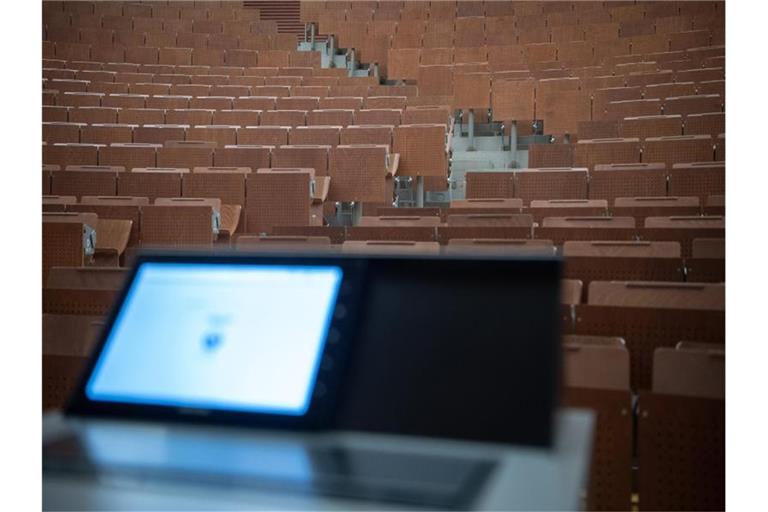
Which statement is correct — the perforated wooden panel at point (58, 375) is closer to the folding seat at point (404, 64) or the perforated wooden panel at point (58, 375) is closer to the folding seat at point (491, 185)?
the folding seat at point (491, 185)

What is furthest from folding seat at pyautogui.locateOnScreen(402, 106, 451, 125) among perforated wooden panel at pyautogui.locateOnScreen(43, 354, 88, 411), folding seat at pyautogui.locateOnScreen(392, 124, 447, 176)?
perforated wooden panel at pyautogui.locateOnScreen(43, 354, 88, 411)

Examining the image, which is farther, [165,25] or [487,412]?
[165,25]

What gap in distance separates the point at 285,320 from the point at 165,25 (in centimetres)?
325

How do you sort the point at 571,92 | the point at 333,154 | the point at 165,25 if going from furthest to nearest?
the point at 165,25 < the point at 571,92 < the point at 333,154

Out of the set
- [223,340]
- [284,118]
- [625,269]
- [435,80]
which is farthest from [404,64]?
[223,340]

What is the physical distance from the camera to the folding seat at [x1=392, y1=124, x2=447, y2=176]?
1.87 metres

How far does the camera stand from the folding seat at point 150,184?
1475 millimetres

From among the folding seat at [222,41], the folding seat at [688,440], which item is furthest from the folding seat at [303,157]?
the folding seat at [222,41]

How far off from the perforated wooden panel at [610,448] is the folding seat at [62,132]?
65.0 inches

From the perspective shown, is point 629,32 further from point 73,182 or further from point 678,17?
point 73,182

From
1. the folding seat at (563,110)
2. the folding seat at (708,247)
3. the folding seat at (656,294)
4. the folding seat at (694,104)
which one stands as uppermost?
the folding seat at (563,110)

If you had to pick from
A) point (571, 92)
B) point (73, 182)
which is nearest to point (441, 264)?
point (73, 182)

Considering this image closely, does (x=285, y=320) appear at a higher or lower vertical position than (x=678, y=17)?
lower

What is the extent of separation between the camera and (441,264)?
24 cm
